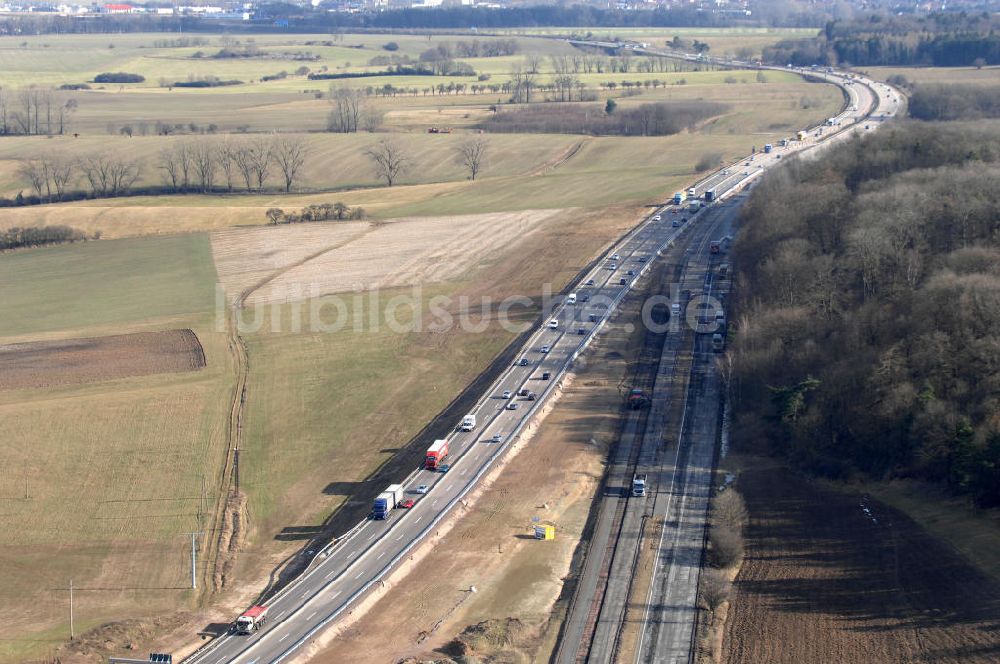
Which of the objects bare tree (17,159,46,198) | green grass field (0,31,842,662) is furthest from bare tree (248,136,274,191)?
bare tree (17,159,46,198)

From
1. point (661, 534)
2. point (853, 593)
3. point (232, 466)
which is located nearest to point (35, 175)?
point (232, 466)

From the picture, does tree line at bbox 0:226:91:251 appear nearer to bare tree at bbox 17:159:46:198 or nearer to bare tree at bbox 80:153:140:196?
bare tree at bbox 17:159:46:198

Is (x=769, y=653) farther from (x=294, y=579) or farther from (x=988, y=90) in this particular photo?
(x=988, y=90)

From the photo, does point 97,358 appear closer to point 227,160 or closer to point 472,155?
point 227,160

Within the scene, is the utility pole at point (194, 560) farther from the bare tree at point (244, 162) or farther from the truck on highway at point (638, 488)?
the bare tree at point (244, 162)

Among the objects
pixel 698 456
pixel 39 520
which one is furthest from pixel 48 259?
pixel 698 456

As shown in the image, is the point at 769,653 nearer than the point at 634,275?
Yes
